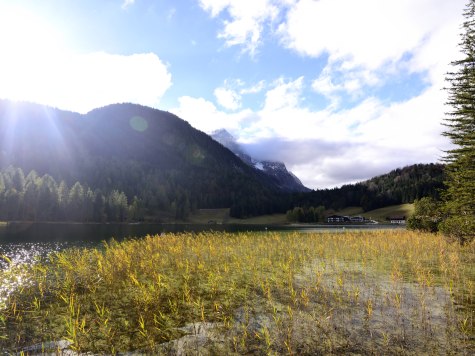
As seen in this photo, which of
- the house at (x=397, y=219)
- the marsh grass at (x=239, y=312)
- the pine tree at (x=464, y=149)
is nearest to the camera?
the marsh grass at (x=239, y=312)

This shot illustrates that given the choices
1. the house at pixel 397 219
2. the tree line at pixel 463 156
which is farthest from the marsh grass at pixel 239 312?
the house at pixel 397 219

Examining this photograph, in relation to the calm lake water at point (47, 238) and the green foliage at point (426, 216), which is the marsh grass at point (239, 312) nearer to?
the calm lake water at point (47, 238)

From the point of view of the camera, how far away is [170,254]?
57.7 feet

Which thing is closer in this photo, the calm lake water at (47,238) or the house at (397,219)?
the calm lake water at (47,238)

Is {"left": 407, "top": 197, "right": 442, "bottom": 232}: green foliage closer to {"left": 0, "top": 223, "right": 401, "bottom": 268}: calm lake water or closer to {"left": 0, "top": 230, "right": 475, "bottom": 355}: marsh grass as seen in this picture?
{"left": 0, "top": 223, "right": 401, "bottom": 268}: calm lake water

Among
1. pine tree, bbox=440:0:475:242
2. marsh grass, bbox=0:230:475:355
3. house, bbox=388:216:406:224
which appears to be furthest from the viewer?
house, bbox=388:216:406:224

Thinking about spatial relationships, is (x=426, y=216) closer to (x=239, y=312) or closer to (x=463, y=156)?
(x=463, y=156)

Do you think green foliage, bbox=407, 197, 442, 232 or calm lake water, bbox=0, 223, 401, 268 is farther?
calm lake water, bbox=0, 223, 401, 268

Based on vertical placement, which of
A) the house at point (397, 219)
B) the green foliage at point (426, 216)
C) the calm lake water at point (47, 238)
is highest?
the green foliage at point (426, 216)

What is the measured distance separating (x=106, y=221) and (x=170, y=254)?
14605 centimetres

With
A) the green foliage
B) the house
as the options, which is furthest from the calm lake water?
the house

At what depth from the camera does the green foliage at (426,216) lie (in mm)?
32719

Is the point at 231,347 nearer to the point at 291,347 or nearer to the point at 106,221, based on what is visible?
the point at 291,347

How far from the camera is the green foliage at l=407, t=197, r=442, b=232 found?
32719mm
